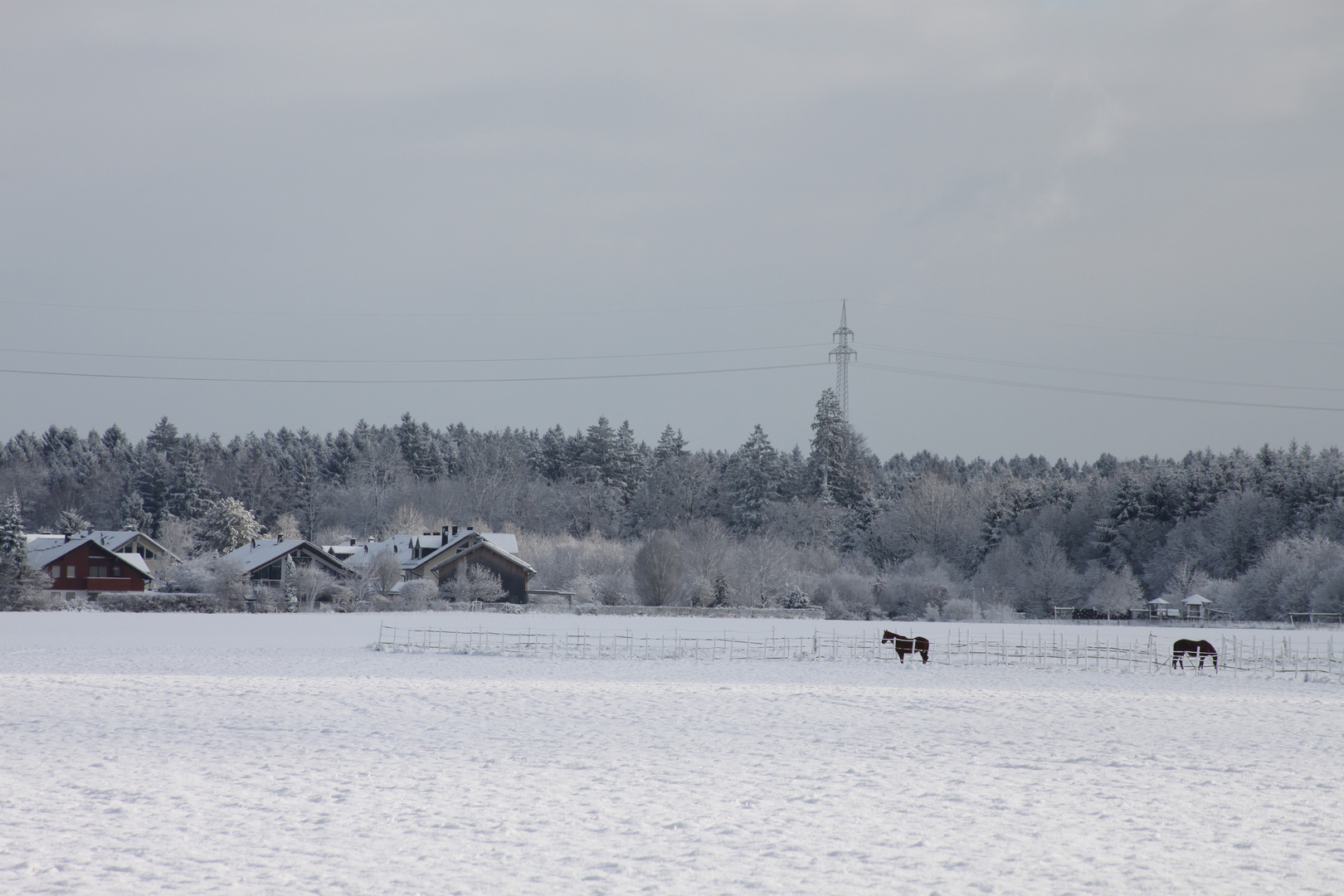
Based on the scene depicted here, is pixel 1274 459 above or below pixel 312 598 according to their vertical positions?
above

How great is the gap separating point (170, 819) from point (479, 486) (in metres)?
114

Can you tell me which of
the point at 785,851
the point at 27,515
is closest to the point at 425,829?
the point at 785,851

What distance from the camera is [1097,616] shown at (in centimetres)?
7556

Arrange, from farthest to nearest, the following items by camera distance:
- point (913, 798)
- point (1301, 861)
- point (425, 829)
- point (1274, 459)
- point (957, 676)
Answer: point (1274, 459)
point (957, 676)
point (913, 798)
point (425, 829)
point (1301, 861)

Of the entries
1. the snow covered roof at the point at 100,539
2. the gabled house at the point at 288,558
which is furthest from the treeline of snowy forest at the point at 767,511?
the gabled house at the point at 288,558

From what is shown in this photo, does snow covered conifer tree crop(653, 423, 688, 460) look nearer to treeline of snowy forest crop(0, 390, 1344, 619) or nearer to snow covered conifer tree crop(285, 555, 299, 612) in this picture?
treeline of snowy forest crop(0, 390, 1344, 619)

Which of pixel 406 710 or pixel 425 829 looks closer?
pixel 425 829

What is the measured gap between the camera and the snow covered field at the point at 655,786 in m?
11.4

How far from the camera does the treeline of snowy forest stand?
262ft

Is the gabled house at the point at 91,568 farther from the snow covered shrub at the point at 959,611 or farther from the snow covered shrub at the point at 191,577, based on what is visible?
the snow covered shrub at the point at 959,611

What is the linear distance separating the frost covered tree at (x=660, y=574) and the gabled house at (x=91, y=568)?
3693 centimetres

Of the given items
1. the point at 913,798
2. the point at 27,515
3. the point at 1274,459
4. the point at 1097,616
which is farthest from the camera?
the point at 27,515

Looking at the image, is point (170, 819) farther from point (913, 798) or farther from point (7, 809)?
point (913, 798)

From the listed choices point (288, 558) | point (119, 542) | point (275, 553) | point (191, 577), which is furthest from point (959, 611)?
point (119, 542)
